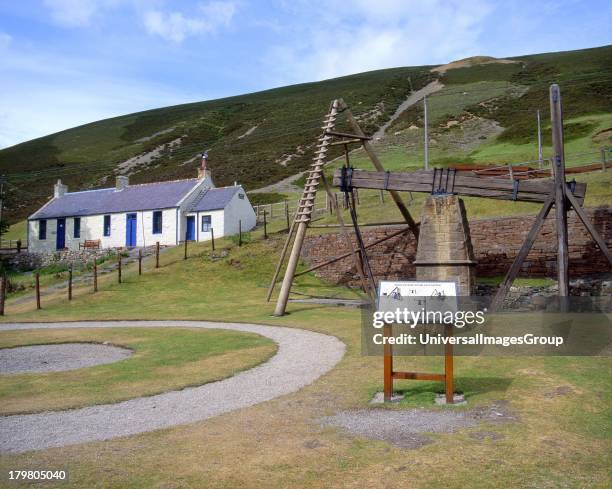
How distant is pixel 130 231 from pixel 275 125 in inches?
2073

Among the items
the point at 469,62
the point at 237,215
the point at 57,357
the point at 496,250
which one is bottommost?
the point at 57,357

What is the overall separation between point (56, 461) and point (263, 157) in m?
66.4

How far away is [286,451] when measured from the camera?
6164 millimetres

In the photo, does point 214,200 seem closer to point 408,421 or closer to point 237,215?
point 237,215

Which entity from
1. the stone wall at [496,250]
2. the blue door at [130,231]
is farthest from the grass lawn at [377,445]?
the blue door at [130,231]

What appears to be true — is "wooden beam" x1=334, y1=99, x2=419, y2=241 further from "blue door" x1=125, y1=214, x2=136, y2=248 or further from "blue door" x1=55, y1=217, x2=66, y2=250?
"blue door" x1=55, y1=217, x2=66, y2=250

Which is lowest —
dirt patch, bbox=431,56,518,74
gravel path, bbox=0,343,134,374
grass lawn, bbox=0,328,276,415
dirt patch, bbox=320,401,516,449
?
gravel path, bbox=0,343,134,374

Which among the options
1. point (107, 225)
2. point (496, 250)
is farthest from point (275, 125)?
point (496, 250)

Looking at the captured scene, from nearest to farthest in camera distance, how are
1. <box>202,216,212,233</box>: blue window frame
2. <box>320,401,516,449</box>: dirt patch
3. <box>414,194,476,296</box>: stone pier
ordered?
<box>320,401,516,449</box>: dirt patch → <box>414,194,476,296</box>: stone pier → <box>202,216,212,233</box>: blue window frame

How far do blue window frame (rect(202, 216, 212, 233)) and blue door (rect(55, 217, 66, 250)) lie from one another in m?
12.7

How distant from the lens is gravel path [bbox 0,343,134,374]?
11.6 m

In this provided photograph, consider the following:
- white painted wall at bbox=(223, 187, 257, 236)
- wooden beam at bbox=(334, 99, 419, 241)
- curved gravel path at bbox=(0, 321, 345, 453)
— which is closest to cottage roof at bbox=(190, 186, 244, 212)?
white painted wall at bbox=(223, 187, 257, 236)

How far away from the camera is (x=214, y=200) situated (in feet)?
131

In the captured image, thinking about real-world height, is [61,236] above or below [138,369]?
above
